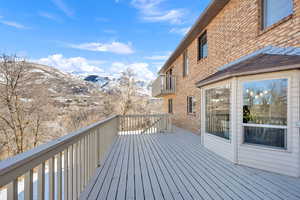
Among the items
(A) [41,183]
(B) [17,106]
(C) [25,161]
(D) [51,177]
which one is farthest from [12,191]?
(B) [17,106]

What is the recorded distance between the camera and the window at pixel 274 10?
3830 mm

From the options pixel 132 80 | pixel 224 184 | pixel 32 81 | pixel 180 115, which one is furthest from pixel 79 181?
pixel 132 80

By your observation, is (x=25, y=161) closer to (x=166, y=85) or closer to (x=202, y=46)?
(x=202, y=46)

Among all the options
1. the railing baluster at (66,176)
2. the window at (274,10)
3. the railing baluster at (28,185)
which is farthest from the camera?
the window at (274,10)

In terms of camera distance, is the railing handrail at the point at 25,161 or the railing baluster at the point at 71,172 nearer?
the railing handrail at the point at 25,161

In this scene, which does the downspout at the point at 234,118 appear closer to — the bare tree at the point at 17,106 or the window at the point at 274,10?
the window at the point at 274,10

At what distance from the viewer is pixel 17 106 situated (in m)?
10.9

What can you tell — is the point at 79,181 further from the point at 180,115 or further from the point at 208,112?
the point at 180,115

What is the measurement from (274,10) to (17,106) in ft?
48.1

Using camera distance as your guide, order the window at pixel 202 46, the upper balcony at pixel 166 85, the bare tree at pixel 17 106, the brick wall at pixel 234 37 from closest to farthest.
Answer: the brick wall at pixel 234 37
the window at pixel 202 46
the bare tree at pixel 17 106
the upper balcony at pixel 166 85

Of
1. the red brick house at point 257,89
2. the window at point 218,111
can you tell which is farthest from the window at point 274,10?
the window at point 218,111

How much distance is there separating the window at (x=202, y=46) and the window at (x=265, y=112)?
4544 mm

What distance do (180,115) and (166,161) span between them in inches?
278

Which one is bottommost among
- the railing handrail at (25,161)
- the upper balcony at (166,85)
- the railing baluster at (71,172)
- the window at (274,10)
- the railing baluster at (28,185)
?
the railing baluster at (71,172)
